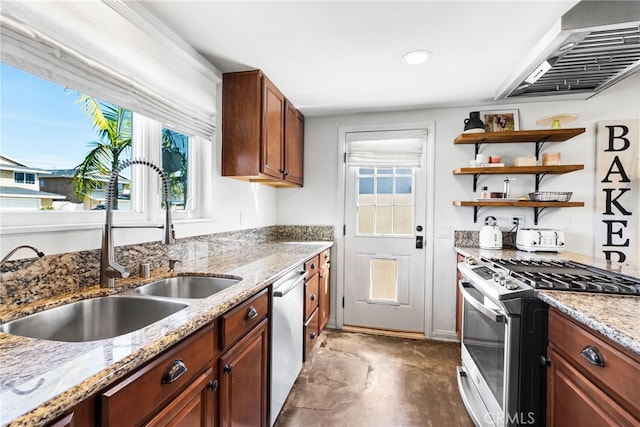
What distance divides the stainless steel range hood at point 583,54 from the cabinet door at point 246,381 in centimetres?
214

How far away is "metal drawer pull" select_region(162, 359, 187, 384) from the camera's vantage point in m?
0.85

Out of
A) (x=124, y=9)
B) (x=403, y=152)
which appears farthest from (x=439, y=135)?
(x=124, y=9)

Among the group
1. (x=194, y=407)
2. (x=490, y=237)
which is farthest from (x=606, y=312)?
(x=490, y=237)

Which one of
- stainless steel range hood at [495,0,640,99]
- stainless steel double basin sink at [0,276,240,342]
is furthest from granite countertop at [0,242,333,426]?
stainless steel range hood at [495,0,640,99]

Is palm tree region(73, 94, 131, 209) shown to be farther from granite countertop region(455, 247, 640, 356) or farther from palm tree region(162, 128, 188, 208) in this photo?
granite countertop region(455, 247, 640, 356)

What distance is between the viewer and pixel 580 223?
2656 mm

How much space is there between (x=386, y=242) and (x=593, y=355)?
6.91ft

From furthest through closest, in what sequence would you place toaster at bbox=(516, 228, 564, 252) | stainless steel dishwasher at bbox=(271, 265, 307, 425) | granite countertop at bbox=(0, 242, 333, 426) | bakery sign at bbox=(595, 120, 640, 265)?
bakery sign at bbox=(595, 120, 640, 265) → toaster at bbox=(516, 228, 564, 252) → stainless steel dishwasher at bbox=(271, 265, 307, 425) → granite countertop at bbox=(0, 242, 333, 426)

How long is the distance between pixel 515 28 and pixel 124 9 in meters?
2.00

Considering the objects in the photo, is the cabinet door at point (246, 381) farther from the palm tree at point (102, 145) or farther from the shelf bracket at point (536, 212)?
the shelf bracket at point (536, 212)

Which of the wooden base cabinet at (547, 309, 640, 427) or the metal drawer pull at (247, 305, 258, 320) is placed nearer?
the wooden base cabinet at (547, 309, 640, 427)

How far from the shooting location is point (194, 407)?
100 cm

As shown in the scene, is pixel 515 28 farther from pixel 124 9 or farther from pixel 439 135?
pixel 124 9

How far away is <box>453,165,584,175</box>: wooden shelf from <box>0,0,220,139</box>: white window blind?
221 cm
